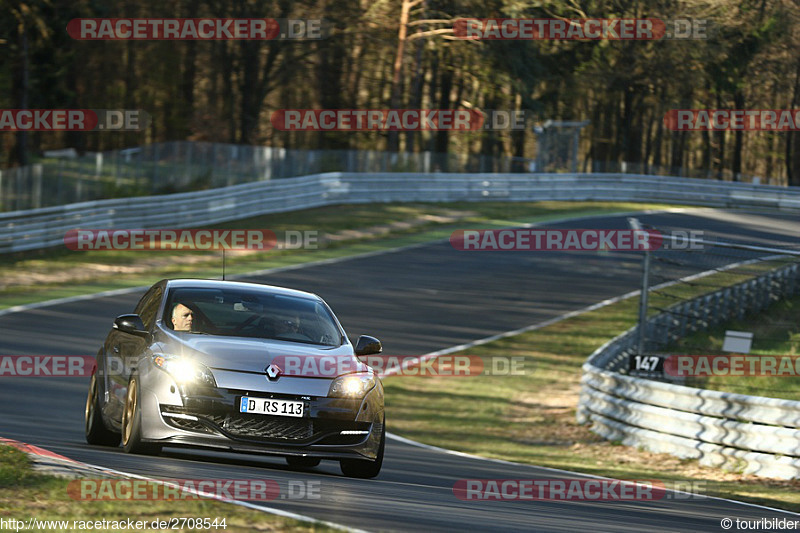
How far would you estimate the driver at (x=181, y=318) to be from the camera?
9.38 metres

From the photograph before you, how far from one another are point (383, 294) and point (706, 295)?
8.19 m

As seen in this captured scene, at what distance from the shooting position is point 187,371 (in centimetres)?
860

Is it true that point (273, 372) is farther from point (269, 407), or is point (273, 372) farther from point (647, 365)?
point (647, 365)

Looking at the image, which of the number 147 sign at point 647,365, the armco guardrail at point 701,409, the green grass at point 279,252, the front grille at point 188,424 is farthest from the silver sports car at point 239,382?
the green grass at point 279,252

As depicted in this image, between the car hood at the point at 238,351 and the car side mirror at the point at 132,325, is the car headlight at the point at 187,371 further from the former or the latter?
the car side mirror at the point at 132,325

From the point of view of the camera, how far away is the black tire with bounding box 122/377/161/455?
877 cm

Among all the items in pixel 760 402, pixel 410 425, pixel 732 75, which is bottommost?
pixel 410 425

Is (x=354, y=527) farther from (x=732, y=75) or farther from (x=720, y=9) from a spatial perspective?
(x=732, y=75)

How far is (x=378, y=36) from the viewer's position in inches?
2106

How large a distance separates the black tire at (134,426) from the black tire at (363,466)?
1.45 m

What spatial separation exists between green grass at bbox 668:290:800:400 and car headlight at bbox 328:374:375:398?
307 inches

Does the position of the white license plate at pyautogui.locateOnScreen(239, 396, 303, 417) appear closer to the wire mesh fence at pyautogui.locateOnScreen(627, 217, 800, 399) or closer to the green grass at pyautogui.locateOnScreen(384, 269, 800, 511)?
the green grass at pyautogui.locateOnScreen(384, 269, 800, 511)

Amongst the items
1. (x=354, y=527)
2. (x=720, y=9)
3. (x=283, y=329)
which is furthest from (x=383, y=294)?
(x=720, y=9)

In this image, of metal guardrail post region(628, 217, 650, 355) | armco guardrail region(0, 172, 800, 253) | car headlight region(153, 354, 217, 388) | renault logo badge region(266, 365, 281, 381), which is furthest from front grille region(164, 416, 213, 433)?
armco guardrail region(0, 172, 800, 253)
